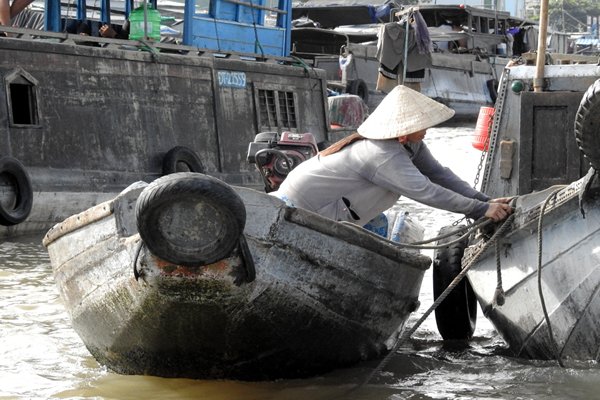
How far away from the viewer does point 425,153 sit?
684 centimetres

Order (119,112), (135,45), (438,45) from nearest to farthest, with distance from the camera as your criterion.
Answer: (119,112) < (135,45) < (438,45)

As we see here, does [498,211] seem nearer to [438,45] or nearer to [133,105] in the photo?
[133,105]

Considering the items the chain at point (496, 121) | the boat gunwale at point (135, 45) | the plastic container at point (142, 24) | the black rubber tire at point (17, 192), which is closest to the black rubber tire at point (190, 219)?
the chain at point (496, 121)

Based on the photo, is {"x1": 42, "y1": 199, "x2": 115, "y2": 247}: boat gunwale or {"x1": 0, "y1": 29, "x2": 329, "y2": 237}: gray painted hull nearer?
{"x1": 42, "y1": 199, "x2": 115, "y2": 247}: boat gunwale

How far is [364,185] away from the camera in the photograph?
20.6 ft

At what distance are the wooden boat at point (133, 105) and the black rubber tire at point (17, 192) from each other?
0.04ft

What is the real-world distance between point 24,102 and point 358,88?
47.3ft

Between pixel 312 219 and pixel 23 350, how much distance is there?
2.50m

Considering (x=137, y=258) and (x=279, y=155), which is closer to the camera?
(x=137, y=258)

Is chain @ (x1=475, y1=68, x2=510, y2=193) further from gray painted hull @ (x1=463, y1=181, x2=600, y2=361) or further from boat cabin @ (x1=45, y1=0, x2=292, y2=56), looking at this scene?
boat cabin @ (x1=45, y1=0, x2=292, y2=56)

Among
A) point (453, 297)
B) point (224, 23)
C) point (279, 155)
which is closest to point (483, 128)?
point (279, 155)

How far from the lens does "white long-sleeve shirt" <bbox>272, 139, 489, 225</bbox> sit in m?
6.15

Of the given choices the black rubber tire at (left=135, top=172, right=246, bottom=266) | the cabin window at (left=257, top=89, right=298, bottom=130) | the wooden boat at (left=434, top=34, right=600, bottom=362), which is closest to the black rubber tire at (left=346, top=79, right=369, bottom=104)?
the cabin window at (left=257, top=89, right=298, bottom=130)

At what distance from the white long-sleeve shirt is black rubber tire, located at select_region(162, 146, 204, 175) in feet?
25.0
